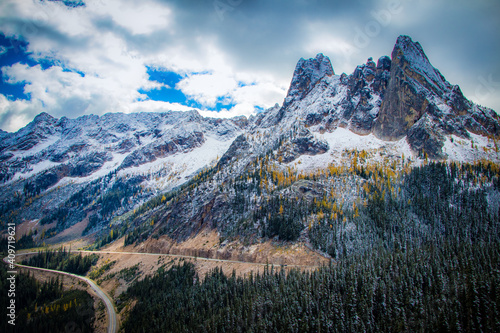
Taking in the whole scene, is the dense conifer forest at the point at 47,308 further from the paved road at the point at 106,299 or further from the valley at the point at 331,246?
the valley at the point at 331,246

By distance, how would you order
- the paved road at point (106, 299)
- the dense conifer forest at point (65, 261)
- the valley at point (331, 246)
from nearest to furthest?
1. the valley at point (331, 246)
2. the paved road at point (106, 299)
3. the dense conifer forest at point (65, 261)

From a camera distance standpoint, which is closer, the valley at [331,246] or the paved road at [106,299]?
the valley at [331,246]

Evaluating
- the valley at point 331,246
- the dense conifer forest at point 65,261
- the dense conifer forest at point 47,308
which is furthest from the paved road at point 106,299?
the dense conifer forest at point 65,261

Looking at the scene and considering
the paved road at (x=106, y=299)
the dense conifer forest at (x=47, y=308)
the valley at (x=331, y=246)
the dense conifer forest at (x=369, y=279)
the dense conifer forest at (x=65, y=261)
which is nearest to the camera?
the dense conifer forest at (x=369, y=279)

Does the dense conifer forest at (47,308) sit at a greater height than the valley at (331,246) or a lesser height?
lesser

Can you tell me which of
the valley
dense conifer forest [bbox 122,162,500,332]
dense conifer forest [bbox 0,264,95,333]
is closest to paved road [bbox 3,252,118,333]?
the valley

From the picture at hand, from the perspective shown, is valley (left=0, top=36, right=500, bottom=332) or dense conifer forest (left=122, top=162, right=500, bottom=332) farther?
valley (left=0, top=36, right=500, bottom=332)

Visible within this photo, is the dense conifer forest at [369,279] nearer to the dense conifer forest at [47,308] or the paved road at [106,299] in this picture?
the paved road at [106,299]

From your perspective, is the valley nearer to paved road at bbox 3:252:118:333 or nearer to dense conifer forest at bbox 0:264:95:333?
paved road at bbox 3:252:118:333

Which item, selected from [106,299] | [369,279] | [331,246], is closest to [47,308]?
[106,299]

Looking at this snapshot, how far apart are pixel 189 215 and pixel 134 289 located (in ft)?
206

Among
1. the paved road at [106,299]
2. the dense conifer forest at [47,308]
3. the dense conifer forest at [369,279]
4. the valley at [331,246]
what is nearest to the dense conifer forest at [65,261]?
the valley at [331,246]

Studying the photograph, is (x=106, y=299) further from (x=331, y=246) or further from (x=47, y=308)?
(x=331, y=246)

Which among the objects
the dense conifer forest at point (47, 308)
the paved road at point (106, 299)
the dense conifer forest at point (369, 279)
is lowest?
the paved road at point (106, 299)
